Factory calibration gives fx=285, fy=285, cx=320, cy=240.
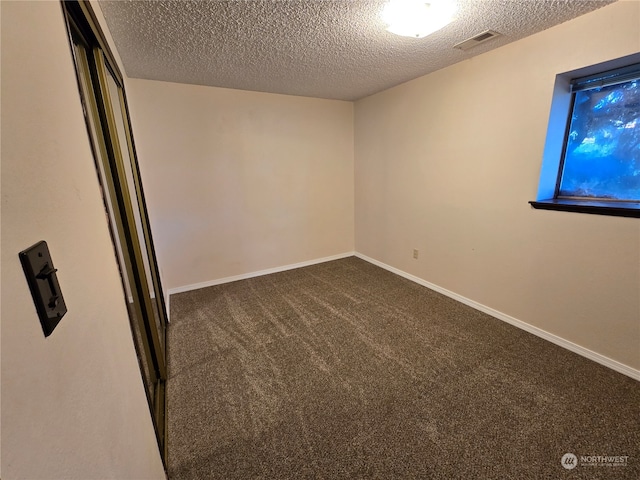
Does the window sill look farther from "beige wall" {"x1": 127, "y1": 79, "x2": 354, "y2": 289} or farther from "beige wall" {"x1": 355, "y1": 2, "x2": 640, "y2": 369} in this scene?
"beige wall" {"x1": 127, "y1": 79, "x2": 354, "y2": 289}

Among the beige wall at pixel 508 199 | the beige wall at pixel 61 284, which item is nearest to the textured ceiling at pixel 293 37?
the beige wall at pixel 508 199

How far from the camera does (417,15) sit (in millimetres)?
1618

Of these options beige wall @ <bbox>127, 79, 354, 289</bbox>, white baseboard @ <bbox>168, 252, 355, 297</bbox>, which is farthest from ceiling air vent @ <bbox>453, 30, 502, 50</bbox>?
white baseboard @ <bbox>168, 252, 355, 297</bbox>

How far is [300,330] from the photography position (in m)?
Result: 2.45

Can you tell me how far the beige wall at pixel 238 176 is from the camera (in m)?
2.91

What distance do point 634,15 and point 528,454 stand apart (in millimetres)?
2399

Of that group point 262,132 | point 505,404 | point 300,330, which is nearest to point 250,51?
point 262,132

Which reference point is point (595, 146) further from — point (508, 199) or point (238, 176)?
point (238, 176)

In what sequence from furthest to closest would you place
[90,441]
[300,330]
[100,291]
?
[300,330] < [100,291] < [90,441]

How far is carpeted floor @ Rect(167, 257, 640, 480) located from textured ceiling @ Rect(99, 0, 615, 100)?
2198mm

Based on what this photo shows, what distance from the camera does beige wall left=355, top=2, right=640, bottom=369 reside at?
1812 mm

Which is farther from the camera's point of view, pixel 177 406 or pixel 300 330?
pixel 300 330

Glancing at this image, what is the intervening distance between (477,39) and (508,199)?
47.8 inches

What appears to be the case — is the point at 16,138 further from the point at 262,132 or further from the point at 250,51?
the point at 262,132
